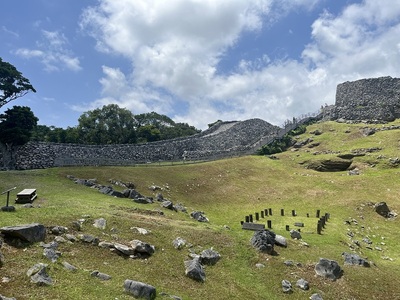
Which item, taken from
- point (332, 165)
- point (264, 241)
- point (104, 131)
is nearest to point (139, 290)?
point (264, 241)

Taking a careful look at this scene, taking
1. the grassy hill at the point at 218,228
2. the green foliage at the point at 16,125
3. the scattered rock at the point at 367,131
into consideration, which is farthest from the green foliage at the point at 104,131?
the scattered rock at the point at 367,131

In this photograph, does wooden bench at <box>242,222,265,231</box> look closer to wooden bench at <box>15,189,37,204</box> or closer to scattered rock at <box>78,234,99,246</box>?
scattered rock at <box>78,234,99,246</box>

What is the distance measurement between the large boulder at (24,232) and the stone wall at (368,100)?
7831cm

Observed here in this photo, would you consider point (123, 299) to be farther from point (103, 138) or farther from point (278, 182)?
point (103, 138)

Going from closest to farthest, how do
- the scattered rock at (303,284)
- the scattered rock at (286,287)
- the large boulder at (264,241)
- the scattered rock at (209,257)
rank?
the scattered rock at (286,287) → the scattered rock at (303,284) → the scattered rock at (209,257) → the large boulder at (264,241)

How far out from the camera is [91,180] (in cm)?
3428

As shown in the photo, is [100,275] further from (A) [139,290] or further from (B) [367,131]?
(B) [367,131]

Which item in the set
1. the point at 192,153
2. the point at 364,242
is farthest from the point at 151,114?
the point at 364,242

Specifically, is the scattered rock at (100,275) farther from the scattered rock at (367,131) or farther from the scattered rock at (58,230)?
the scattered rock at (367,131)

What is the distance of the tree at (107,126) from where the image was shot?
6944 centimetres

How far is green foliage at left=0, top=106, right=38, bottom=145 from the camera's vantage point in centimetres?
4306

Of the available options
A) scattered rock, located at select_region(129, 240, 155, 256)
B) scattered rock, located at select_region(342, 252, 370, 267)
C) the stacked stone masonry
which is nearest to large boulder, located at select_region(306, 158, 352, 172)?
the stacked stone masonry

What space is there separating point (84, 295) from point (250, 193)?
32.7 metres

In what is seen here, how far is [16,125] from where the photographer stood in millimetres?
44438
